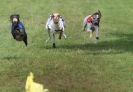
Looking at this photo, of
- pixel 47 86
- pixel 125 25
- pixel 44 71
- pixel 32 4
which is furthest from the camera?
pixel 32 4

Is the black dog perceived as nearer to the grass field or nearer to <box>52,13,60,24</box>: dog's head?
the grass field

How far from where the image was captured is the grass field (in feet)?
50.0

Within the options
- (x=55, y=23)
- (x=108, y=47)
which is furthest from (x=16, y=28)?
(x=108, y=47)

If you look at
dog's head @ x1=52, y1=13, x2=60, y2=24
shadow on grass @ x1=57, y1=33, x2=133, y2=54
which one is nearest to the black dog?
dog's head @ x1=52, y1=13, x2=60, y2=24

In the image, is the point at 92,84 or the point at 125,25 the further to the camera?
the point at 125,25

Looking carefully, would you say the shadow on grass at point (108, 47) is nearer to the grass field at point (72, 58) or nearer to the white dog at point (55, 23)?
the grass field at point (72, 58)

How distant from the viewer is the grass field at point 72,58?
1523 cm

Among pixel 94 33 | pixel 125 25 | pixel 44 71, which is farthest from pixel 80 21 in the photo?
pixel 44 71

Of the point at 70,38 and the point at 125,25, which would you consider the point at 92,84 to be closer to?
the point at 70,38

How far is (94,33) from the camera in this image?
24.5 metres

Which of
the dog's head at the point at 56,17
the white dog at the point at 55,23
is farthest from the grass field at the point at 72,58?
the dog's head at the point at 56,17

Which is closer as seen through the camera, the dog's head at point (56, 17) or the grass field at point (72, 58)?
the grass field at point (72, 58)

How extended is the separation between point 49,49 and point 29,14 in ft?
39.2

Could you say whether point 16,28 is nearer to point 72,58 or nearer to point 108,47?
point 72,58
